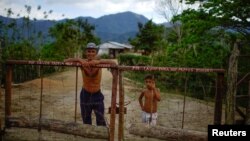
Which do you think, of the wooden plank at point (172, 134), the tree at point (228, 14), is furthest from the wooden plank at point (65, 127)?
the tree at point (228, 14)

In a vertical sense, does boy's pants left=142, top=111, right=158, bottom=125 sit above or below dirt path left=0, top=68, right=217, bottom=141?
above

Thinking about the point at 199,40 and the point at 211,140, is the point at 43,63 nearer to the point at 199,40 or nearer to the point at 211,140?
the point at 211,140

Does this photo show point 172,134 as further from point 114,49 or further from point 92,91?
point 114,49

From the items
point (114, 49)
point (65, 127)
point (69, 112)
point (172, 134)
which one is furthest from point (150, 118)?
point (114, 49)

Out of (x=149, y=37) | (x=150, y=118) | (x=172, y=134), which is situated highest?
(x=149, y=37)

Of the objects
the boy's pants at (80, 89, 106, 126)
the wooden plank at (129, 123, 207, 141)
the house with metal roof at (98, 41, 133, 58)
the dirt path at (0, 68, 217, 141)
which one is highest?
the house with metal roof at (98, 41, 133, 58)

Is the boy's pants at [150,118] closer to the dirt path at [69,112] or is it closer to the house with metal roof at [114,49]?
the dirt path at [69,112]

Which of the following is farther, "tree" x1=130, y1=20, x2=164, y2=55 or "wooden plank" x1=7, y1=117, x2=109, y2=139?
"tree" x1=130, y1=20, x2=164, y2=55

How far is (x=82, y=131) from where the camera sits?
19.4 ft

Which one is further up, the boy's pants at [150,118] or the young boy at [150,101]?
the young boy at [150,101]

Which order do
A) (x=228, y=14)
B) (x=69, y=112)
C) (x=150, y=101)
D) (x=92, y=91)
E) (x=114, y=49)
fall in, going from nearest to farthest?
(x=92, y=91) < (x=150, y=101) < (x=69, y=112) < (x=228, y=14) < (x=114, y=49)

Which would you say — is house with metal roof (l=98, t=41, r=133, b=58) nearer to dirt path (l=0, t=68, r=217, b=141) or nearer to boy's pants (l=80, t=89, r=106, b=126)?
dirt path (l=0, t=68, r=217, b=141)

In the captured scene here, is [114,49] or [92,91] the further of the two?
[114,49]

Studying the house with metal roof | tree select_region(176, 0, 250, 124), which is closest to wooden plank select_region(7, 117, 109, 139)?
tree select_region(176, 0, 250, 124)
